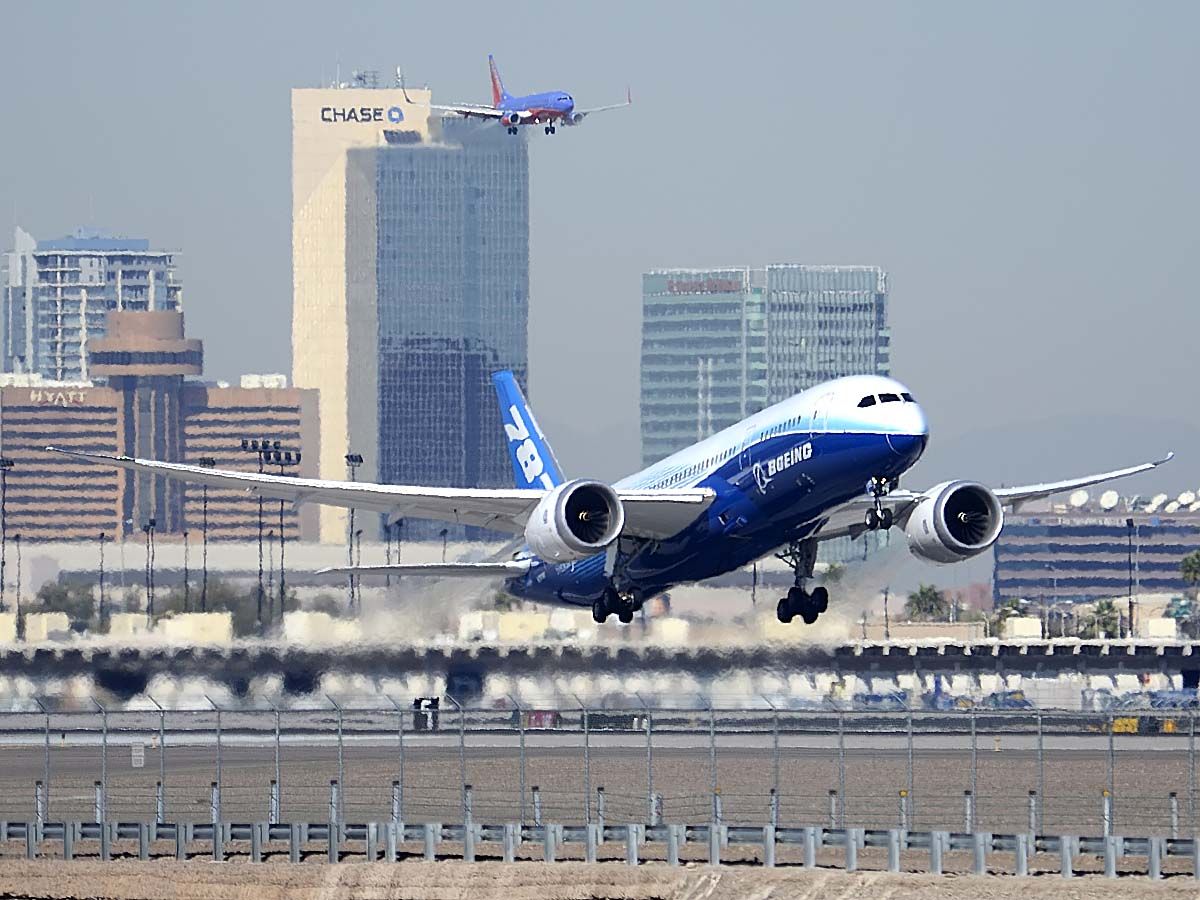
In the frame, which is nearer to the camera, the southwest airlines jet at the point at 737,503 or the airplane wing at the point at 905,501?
the southwest airlines jet at the point at 737,503

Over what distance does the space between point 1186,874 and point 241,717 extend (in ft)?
150

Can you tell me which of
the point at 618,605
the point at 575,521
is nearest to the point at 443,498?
the point at 575,521

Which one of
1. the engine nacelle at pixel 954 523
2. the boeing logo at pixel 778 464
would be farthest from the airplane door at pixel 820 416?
the engine nacelle at pixel 954 523

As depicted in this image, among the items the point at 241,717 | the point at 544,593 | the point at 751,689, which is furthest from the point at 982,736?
the point at 241,717

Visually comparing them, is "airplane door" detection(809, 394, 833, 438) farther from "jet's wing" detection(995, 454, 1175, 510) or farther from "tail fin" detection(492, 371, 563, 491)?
"tail fin" detection(492, 371, 563, 491)

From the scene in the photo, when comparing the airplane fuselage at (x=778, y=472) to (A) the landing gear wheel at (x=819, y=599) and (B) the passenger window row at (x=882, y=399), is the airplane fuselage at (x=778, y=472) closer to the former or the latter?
(B) the passenger window row at (x=882, y=399)

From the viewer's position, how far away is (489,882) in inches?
2096

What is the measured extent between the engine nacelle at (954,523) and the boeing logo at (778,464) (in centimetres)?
460

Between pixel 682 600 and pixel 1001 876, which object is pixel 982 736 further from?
pixel 1001 876

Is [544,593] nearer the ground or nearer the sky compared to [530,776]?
nearer the sky

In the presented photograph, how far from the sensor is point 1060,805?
62.7 metres

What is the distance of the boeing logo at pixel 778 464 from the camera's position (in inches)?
2384

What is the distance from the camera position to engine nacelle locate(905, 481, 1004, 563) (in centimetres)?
6406

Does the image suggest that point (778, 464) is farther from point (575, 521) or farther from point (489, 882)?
point (489, 882)
